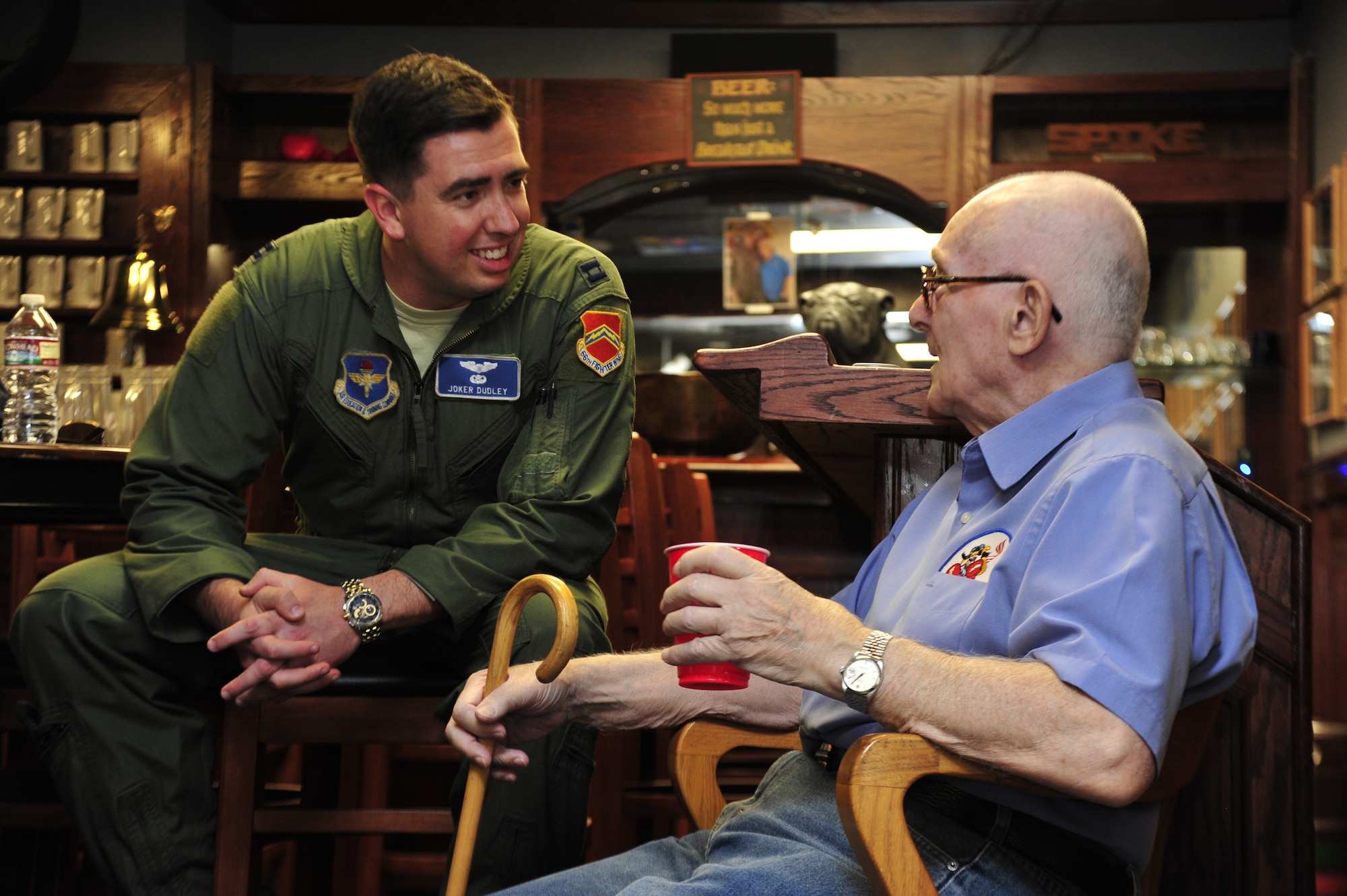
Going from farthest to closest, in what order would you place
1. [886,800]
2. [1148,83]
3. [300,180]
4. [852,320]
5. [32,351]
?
[300,180] → [1148,83] → [852,320] → [32,351] → [886,800]

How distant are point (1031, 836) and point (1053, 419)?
0.41m

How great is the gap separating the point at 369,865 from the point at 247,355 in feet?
3.82

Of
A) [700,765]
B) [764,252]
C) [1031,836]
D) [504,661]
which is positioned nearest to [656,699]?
[700,765]

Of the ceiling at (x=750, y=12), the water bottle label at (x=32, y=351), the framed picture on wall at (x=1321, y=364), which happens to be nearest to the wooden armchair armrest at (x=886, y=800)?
the water bottle label at (x=32, y=351)

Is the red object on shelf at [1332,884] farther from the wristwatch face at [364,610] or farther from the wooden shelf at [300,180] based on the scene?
the wooden shelf at [300,180]

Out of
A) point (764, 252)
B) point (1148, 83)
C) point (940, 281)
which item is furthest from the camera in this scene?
point (764, 252)

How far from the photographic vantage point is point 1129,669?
39.9 inches

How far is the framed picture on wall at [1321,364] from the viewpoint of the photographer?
4.39 metres

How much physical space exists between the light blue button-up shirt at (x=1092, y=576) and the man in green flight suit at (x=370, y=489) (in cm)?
57

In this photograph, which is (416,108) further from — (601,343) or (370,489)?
(370,489)

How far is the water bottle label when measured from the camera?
230 cm

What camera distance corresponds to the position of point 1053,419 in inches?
50.1

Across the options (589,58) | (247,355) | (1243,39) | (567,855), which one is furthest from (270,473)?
(1243,39)

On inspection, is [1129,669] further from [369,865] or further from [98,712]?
[369,865]
